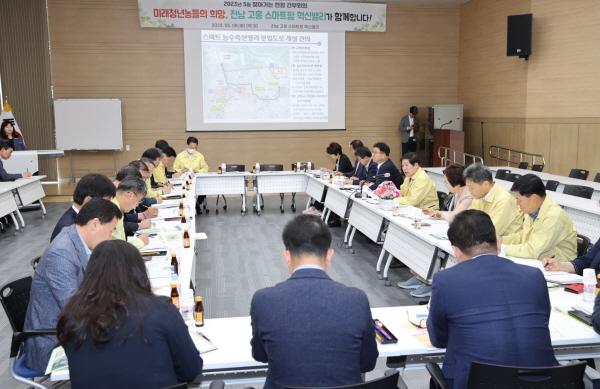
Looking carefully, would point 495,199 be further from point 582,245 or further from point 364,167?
point 364,167

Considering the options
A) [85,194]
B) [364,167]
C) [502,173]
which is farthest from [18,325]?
[502,173]

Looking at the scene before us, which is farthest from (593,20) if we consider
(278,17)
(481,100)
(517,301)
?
(517,301)

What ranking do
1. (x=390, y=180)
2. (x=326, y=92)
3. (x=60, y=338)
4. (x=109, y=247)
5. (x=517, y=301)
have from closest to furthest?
1. (x=60, y=338)
2. (x=109, y=247)
3. (x=517, y=301)
4. (x=390, y=180)
5. (x=326, y=92)

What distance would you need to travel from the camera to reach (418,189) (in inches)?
246

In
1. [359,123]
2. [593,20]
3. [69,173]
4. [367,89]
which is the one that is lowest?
[69,173]

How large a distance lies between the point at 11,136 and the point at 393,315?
33.7 feet

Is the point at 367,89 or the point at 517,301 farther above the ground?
the point at 367,89

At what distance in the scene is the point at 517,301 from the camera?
2051 mm

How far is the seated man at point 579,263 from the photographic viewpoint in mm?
3430

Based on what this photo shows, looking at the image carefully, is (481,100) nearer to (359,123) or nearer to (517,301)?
(359,123)

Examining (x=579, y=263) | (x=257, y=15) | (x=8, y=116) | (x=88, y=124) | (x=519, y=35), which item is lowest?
(x=579, y=263)

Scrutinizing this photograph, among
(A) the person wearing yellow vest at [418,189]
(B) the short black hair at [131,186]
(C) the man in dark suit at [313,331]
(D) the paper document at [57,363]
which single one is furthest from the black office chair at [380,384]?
(A) the person wearing yellow vest at [418,189]

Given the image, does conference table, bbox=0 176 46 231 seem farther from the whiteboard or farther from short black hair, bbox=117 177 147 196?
short black hair, bbox=117 177 147 196

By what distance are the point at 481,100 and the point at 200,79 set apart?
6.29 m
